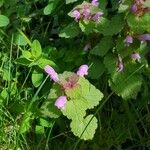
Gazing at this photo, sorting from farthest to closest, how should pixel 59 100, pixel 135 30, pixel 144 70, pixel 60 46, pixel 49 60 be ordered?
pixel 60 46
pixel 49 60
pixel 144 70
pixel 135 30
pixel 59 100

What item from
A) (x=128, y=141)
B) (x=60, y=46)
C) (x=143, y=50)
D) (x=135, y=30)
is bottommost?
(x=128, y=141)

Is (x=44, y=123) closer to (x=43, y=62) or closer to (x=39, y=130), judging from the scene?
(x=39, y=130)

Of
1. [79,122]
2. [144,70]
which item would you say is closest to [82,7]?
[144,70]

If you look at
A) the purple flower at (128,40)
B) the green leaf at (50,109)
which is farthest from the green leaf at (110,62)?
the green leaf at (50,109)

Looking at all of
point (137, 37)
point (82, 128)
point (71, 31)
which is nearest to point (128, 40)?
point (137, 37)

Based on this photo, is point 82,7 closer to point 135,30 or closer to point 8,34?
point 135,30

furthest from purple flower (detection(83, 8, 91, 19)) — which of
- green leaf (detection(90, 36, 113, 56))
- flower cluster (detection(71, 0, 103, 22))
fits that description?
green leaf (detection(90, 36, 113, 56))

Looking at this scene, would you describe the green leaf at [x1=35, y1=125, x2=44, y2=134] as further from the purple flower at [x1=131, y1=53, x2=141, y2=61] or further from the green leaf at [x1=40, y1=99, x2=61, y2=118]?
the purple flower at [x1=131, y1=53, x2=141, y2=61]
